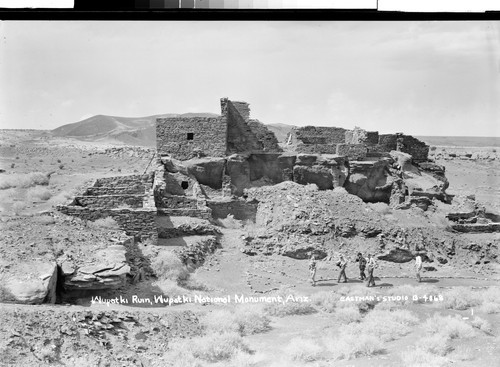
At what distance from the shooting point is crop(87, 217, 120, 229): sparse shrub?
11.6 meters

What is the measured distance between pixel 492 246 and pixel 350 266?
507cm

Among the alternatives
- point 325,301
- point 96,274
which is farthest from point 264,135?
point 96,274

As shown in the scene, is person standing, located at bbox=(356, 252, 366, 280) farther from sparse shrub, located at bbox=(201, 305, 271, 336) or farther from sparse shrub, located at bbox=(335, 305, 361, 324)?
sparse shrub, located at bbox=(201, 305, 271, 336)

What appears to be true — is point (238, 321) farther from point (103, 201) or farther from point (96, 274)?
point (103, 201)

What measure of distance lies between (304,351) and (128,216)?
5440 millimetres

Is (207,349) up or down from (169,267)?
down

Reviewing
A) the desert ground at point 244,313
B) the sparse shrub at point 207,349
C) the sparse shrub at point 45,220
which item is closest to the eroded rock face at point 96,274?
the desert ground at point 244,313

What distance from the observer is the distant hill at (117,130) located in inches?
1214

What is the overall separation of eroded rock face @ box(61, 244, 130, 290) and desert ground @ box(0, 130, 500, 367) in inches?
9.1

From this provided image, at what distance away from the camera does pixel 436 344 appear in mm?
8609

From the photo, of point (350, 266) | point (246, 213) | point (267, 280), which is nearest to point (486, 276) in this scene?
point (350, 266)

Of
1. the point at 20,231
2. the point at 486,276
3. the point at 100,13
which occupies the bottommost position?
the point at 486,276

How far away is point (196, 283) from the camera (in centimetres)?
1085

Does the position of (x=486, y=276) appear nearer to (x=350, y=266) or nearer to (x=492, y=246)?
(x=492, y=246)
